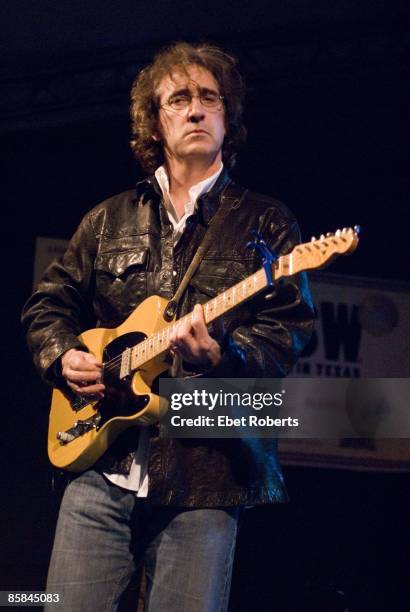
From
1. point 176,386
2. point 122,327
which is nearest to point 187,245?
point 122,327

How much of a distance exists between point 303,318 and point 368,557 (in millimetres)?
2418

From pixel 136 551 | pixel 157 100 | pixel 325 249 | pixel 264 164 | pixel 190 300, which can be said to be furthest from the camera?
pixel 264 164

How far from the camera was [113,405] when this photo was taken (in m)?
2.15

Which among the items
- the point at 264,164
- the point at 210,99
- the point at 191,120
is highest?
the point at 264,164

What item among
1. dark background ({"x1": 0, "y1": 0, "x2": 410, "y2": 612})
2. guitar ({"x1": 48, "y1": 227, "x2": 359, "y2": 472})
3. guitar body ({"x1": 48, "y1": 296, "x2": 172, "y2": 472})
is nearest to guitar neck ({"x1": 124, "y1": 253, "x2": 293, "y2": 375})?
guitar ({"x1": 48, "y1": 227, "x2": 359, "y2": 472})

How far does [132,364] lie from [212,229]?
481 mm

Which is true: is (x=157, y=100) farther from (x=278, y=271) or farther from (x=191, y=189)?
(x=278, y=271)

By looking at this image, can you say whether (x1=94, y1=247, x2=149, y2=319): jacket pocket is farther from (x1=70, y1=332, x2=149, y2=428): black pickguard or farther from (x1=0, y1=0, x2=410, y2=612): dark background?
(x1=0, y1=0, x2=410, y2=612): dark background

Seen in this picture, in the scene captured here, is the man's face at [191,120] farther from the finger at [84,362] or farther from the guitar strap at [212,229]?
the finger at [84,362]

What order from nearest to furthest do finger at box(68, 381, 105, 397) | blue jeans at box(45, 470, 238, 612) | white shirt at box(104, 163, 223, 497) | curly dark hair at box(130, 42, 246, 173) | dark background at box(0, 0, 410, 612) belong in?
blue jeans at box(45, 470, 238, 612) < white shirt at box(104, 163, 223, 497) < finger at box(68, 381, 105, 397) < curly dark hair at box(130, 42, 246, 173) < dark background at box(0, 0, 410, 612)

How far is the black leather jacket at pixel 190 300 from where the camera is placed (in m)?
1.99

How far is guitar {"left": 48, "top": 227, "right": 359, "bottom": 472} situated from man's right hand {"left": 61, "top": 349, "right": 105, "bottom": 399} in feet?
0.08

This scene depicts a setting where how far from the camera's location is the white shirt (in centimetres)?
204

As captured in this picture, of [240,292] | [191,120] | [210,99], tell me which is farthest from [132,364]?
[210,99]
